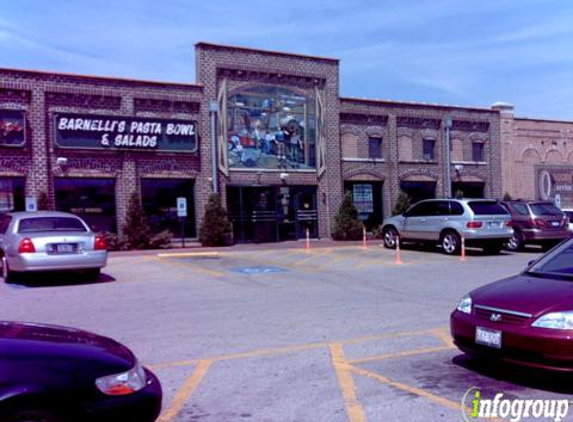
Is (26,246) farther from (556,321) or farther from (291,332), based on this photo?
(556,321)

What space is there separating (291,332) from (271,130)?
744 inches

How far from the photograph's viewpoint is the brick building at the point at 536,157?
1332 inches

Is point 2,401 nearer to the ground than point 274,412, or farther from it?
farther from it

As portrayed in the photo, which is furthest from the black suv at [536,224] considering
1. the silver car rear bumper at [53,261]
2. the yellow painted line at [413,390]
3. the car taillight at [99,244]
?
the yellow painted line at [413,390]

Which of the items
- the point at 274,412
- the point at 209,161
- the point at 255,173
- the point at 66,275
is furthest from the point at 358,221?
the point at 274,412

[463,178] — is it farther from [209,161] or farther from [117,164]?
[117,164]

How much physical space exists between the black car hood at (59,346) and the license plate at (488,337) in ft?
10.5

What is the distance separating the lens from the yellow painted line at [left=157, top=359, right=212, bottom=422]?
5.15 m

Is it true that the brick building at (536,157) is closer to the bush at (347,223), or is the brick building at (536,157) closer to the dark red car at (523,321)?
the bush at (347,223)

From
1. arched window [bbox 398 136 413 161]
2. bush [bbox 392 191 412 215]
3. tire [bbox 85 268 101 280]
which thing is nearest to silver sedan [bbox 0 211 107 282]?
tire [bbox 85 268 101 280]

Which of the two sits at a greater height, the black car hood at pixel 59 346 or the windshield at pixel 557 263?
the windshield at pixel 557 263

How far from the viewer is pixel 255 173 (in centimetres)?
2600

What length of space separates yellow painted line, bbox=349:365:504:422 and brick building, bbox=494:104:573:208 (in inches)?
1165

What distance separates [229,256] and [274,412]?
14.9 meters
